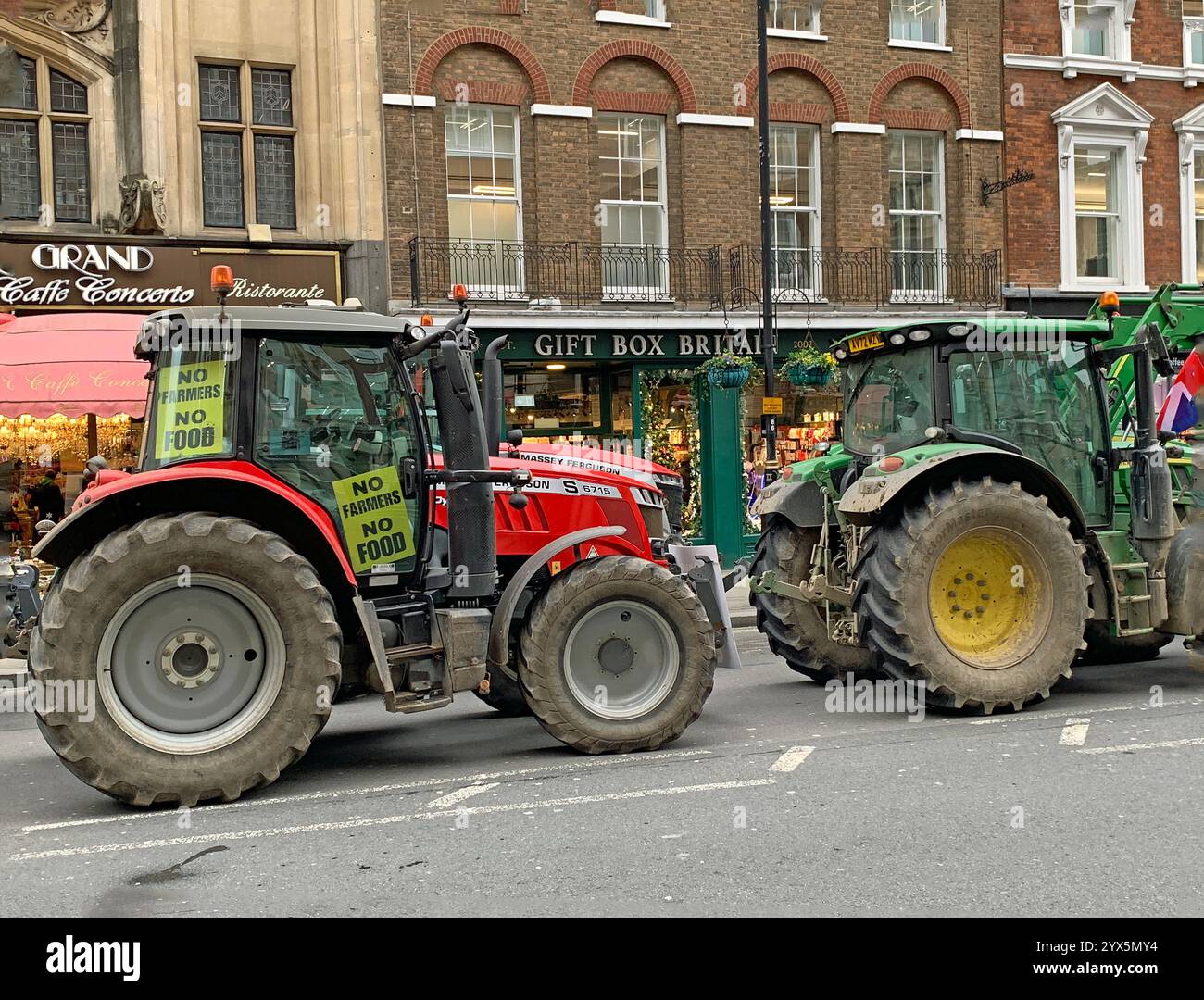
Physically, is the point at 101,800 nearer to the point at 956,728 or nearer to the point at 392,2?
the point at 956,728

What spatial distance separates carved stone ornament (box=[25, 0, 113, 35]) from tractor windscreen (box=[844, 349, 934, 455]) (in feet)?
42.3

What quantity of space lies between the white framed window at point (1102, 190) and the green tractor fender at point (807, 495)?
14.5 metres

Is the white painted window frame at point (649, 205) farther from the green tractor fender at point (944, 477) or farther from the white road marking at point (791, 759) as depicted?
the white road marking at point (791, 759)

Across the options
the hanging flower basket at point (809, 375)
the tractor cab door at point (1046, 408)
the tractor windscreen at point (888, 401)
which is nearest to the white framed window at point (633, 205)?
the hanging flower basket at point (809, 375)

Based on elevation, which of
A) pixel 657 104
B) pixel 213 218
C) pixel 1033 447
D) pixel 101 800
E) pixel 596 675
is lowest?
pixel 101 800

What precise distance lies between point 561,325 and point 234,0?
6.50 m

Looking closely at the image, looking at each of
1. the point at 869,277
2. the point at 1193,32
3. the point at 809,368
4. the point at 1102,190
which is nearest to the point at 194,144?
the point at 809,368

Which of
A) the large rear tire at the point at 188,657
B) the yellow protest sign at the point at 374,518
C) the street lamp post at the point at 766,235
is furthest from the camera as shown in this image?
the street lamp post at the point at 766,235

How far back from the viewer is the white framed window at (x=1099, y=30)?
22578mm

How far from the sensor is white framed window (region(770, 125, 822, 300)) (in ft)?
69.9

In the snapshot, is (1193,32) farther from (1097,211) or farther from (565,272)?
(565,272)

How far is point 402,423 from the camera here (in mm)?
7262

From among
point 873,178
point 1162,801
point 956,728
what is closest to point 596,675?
point 956,728

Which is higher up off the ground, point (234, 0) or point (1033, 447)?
point (234, 0)
